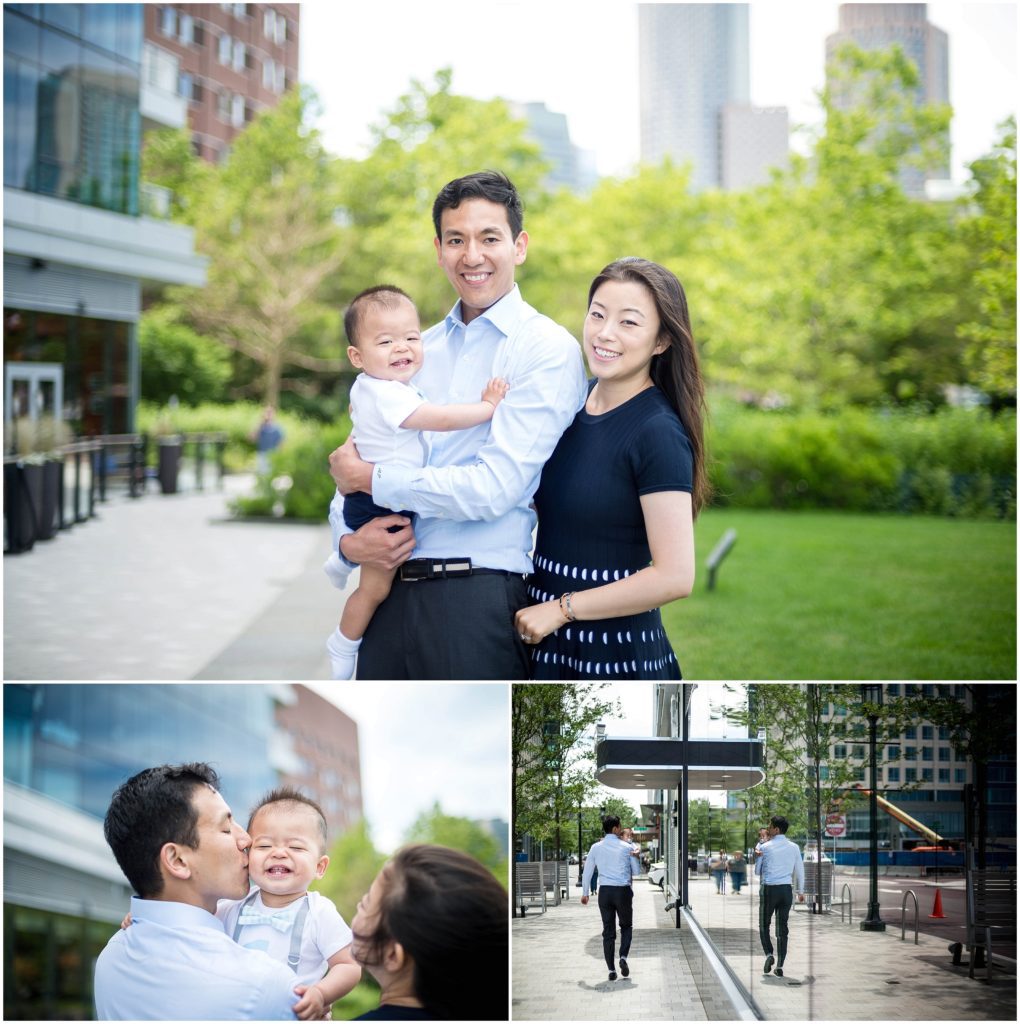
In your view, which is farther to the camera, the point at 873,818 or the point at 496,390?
the point at 873,818

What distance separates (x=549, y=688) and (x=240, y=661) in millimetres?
5453

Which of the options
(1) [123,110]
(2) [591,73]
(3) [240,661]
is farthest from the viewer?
(2) [591,73]

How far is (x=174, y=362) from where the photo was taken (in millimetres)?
22500

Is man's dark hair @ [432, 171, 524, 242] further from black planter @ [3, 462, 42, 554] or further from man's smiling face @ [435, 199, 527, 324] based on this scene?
black planter @ [3, 462, 42, 554]

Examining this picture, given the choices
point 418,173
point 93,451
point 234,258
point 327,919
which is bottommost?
point 327,919

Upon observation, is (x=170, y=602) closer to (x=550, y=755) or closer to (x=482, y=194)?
(x=550, y=755)

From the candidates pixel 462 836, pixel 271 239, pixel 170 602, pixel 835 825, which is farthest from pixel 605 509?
pixel 271 239

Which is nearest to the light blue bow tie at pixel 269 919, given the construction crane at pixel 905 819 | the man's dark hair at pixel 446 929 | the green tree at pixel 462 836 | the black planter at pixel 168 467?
the man's dark hair at pixel 446 929

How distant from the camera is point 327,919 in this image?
9.77 feet

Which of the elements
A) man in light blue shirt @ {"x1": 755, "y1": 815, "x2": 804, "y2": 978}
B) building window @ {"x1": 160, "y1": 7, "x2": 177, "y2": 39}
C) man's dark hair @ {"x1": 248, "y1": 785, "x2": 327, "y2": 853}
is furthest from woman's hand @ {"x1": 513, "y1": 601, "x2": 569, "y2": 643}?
A: building window @ {"x1": 160, "y1": 7, "x2": 177, "y2": 39}

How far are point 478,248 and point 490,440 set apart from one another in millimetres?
444

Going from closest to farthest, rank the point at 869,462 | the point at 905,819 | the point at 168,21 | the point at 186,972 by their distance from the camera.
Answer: the point at 186,972
the point at 905,819
the point at 869,462
the point at 168,21

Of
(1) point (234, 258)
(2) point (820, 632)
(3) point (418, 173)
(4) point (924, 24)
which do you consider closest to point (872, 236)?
(4) point (924, 24)

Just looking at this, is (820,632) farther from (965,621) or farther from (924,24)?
(924,24)
